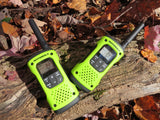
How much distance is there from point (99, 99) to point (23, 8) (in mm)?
2453

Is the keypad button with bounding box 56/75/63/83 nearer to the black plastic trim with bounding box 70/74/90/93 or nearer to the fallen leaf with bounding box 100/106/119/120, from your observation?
the black plastic trim with bounding box 70/74/90/93

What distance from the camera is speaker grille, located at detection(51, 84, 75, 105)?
6.26 feet

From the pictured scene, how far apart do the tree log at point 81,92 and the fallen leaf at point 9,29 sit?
84 centimetres

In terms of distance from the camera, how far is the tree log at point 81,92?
6.50 ft

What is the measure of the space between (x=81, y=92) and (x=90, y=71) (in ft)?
1.10

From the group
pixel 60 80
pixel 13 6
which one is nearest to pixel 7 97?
pixel 60 80

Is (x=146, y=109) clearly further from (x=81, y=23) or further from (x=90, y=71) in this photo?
(x=81, y=23)

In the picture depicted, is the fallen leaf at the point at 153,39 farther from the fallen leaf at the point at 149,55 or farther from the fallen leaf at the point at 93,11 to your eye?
the fallen leaf at the point at 93,11

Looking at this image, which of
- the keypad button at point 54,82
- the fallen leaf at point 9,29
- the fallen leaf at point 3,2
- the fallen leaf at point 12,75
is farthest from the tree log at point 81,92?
the fallen leaf at point 3,2

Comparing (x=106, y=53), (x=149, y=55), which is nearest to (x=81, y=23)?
(x=106, y=53)

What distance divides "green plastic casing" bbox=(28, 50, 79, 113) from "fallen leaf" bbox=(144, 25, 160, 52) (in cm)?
121

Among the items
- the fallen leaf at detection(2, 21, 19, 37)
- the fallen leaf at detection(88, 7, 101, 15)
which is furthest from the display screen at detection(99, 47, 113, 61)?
the fallen leaf at detection(2, 21, 19, 37)

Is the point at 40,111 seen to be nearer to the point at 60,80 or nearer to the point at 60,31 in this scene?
the point at 60,80

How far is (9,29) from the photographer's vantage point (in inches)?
113
